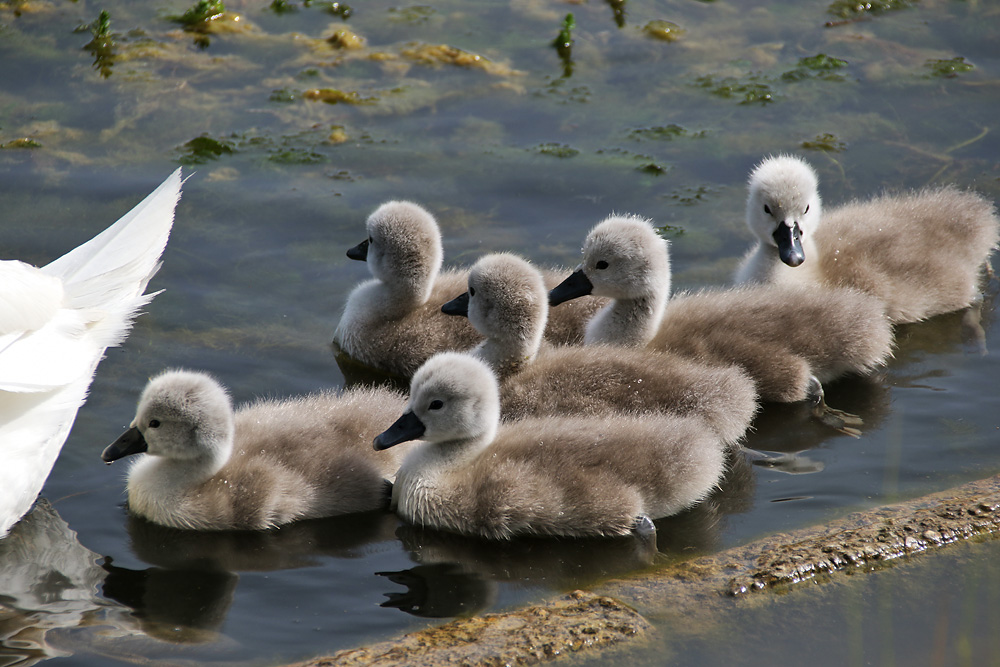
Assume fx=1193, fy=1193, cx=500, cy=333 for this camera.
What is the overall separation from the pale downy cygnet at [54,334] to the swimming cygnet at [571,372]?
1548 millimetres

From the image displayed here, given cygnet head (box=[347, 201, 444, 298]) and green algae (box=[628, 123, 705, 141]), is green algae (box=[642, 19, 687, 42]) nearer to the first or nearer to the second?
green algae (box=[628, 123, 705, 141])

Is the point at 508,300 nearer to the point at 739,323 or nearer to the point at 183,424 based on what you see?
the point at 739,323

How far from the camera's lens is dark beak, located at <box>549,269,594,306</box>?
5.95 m

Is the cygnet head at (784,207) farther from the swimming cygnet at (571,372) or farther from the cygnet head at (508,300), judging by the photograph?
the cygnet head at (508,300)

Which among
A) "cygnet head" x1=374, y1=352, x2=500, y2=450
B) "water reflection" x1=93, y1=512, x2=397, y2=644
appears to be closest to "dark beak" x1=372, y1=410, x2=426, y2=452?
"cygnet head" x1=374, y1=352, x2=500, y2=450

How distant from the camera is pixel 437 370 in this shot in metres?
4.89

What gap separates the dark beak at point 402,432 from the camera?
4.90 m

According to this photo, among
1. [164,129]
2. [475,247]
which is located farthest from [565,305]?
[164,129]

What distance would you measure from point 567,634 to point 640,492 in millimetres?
869

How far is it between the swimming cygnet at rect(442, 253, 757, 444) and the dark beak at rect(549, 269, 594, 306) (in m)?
0.32

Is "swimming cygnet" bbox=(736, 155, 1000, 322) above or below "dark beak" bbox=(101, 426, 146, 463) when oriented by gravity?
above

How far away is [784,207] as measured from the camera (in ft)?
20.3

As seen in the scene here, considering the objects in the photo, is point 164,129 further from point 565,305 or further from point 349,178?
point 565,305

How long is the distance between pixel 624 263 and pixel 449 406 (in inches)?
55.9
